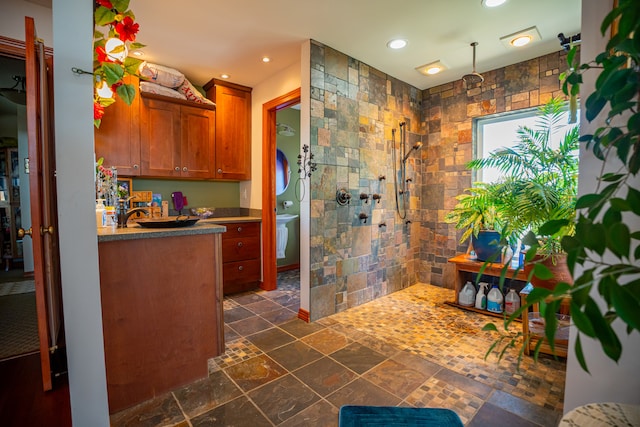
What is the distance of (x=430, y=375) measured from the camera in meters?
1.91

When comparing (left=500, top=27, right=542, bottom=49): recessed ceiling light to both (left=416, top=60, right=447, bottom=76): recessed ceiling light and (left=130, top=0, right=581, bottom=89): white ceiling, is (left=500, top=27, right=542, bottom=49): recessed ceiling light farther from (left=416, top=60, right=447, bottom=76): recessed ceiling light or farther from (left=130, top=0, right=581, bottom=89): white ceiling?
(left=416, top=60, right=447, bottom=76): recessed ceiling light

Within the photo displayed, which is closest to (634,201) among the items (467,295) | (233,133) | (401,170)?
(467,295)

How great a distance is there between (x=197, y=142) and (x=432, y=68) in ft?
9.05

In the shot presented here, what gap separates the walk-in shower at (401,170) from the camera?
141 inches

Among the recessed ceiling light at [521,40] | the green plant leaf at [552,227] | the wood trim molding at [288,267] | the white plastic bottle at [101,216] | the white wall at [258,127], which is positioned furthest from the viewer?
the wood trim molding at [288,267]

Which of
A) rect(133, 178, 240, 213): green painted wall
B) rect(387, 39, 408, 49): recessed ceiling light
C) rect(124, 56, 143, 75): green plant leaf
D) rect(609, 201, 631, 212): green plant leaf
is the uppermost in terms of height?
rect(387, 39, 408, 49): recessed ceiling light

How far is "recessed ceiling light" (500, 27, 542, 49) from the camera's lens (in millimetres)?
2488

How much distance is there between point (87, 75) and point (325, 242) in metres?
2.09

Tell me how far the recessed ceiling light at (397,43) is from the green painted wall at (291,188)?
2.28 metres

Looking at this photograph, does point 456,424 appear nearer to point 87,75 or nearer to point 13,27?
point 87,75

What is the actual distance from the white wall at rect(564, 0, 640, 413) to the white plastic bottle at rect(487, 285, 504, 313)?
1932 millimetres

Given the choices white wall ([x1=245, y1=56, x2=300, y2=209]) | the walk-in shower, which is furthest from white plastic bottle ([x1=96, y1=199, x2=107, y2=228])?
the walk-in shower

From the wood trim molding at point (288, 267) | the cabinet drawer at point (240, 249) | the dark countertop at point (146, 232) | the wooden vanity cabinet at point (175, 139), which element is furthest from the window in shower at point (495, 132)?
the wooden vanity cabinet at point (175, 139)

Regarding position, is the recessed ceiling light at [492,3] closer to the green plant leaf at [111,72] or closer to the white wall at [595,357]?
the white wall at [595,357]
